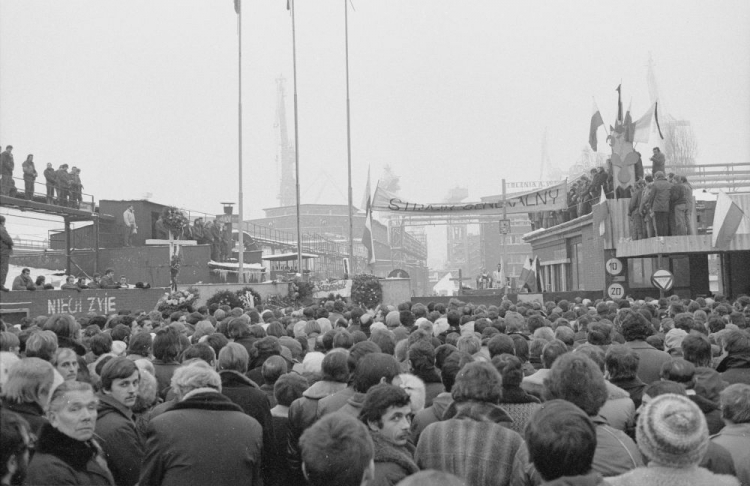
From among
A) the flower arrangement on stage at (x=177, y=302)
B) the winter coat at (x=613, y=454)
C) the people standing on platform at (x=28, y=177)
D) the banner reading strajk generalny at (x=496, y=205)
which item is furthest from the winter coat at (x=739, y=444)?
the people standing on platform at (x=28, y=177)

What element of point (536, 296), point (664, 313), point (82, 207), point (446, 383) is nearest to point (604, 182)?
point (536, 296)

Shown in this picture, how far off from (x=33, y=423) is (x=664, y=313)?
36.6 ft

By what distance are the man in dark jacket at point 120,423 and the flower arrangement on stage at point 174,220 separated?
31579 mm

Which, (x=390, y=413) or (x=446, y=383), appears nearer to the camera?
(x=390, y=413)

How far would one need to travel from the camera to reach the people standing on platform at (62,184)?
29.8 meters

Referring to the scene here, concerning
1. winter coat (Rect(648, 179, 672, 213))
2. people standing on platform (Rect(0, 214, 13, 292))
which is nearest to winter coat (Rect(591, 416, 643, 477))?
people standing on platform (Rect(0, 214, 13, 292))

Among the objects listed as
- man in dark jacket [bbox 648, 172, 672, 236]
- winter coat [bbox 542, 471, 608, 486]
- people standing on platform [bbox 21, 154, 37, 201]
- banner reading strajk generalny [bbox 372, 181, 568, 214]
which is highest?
people standing on platform [bbox 21, 154, 37, 201]

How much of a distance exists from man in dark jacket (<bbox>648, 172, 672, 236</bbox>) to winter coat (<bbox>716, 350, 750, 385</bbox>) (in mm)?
18119

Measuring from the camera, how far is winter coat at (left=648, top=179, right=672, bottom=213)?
23.9 metres

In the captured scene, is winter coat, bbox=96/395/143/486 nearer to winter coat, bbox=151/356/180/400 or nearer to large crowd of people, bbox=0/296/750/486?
large crowd of people, bbox=0/296/750/486

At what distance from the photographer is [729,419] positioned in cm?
465

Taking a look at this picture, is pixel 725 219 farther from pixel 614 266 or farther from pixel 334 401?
pixel 334 401

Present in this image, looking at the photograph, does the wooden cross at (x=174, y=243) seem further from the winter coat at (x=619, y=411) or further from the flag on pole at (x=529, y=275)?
the winter coat at (x=619, y=411)

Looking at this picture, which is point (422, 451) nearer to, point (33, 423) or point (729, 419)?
point (729, 419)
